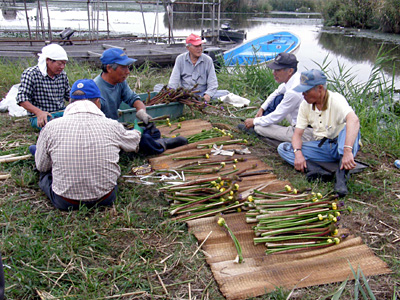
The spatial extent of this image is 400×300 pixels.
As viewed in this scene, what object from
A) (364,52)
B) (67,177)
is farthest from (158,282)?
(364,52)

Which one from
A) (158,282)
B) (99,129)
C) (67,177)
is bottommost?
(158,282)

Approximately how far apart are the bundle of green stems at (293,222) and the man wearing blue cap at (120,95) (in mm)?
1634

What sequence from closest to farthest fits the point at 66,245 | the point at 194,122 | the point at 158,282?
1. the point at 158,282
2. the point at 66,245
3. the point at 194,122

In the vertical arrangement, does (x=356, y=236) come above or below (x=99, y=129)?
below

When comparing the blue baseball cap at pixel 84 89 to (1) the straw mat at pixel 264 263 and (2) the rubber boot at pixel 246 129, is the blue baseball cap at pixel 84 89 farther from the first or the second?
(2) the rubber boot at pixel 246 129

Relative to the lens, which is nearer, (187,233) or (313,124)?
(187,233)

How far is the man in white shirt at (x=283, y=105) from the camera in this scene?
4.29 metres

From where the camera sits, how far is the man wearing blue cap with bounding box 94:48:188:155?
3.88m

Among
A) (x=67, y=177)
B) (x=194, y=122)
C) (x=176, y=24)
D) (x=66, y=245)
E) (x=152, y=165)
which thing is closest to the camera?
(x=66, y=245)

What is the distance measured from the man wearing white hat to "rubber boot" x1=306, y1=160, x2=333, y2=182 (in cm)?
315

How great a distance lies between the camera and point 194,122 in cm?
527

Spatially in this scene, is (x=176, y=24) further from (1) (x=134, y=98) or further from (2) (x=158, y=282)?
(2) (x=158, y=282)

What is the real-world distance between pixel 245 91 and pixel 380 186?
3.96m

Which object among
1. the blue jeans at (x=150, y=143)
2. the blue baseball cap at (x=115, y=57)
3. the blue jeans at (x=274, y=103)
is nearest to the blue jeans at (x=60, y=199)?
the blue jeans at (x=150, y=143)
